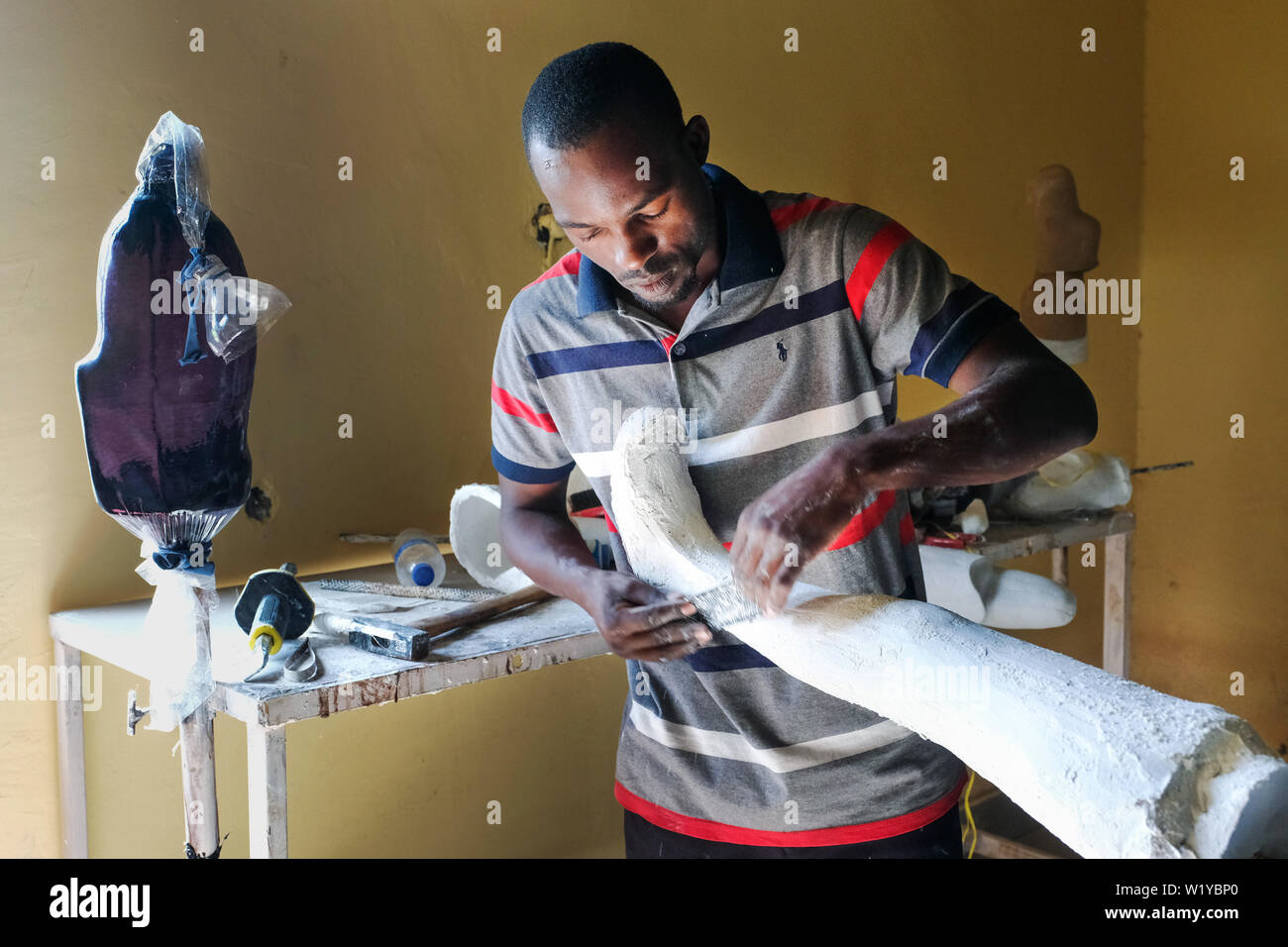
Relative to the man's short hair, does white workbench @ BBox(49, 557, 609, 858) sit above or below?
below

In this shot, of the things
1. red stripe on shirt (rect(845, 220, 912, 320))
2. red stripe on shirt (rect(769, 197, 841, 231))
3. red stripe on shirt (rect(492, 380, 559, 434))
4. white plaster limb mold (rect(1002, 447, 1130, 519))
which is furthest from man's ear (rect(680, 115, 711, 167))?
white plaster limb mold (rect(1002, 447, 1130, 519))

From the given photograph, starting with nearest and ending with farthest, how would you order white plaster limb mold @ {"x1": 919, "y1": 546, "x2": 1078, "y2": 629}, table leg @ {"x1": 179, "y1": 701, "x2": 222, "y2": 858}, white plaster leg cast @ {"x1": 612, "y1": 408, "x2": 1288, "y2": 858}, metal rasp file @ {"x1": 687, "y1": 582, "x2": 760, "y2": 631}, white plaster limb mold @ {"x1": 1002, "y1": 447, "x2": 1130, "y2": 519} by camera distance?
white plaster leg cast @ {"x1": 612, "y1": 408, "x2": 1288, "y2": 858} → metal rasp file @ {"x1": 687, "y1": 582, "x2": 760, "y2": 631} → table leg @ {"x1": 179, "y1": 701, "x2": 222, "y2": 858} → white plaster limb mold @ {"x1": 919, "y1": 546, "x2": 1078, "y2": 629} → white plaster limb mold @ {"x1": 1002, "y1": 447, "x2": 1130, "y2": 519}

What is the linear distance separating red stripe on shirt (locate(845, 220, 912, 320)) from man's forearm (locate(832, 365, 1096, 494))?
0.17m

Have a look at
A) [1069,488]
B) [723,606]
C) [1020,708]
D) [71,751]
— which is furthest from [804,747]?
[1069,488]

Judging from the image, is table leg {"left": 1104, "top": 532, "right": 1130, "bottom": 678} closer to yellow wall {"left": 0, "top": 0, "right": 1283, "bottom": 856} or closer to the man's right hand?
yellow wall {"left": 0, "top": 0, "right": 1283, "bottom": 856}

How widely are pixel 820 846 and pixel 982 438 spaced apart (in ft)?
1.66

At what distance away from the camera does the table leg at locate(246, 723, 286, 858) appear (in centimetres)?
111

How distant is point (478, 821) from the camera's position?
2.15m

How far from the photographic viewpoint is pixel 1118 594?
94.0 inches

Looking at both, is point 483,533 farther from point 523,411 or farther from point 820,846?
point 820,846
